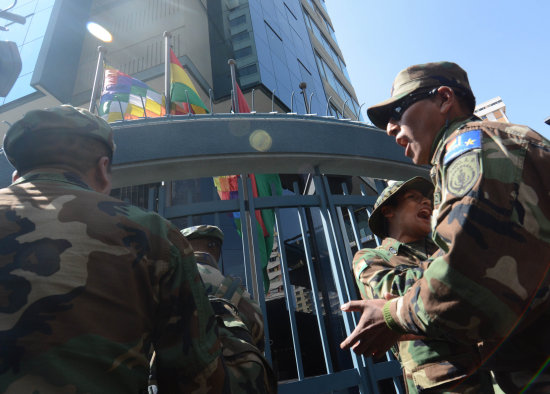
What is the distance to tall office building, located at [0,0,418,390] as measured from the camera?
9.30ft

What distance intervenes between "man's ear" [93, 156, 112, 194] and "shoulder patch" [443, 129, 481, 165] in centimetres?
130

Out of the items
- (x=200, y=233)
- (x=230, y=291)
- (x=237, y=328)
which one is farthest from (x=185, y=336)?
(x=200, y=233)

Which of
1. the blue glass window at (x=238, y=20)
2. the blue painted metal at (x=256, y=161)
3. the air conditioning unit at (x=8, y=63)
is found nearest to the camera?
the blue painted metal at (x=256, y=161)

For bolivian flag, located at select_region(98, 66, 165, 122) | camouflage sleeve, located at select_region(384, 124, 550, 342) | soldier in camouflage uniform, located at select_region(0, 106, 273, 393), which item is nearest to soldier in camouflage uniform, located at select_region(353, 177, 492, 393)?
camouflage sleeve, located at select_region(384, 124, 550, 342)

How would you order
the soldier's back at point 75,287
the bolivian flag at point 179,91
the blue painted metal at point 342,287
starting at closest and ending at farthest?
the soldier's back at point 75,287 → the blue painted metal at point 342,287 → the bolivian flag at point 179,91

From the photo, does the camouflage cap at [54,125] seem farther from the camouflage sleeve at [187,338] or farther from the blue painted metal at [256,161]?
the blue painted metal at [256,161]

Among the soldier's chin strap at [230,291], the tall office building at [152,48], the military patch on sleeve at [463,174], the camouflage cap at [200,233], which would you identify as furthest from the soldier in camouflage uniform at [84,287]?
the tall office building at [152,48]

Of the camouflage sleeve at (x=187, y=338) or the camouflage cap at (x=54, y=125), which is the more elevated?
the camouflage cap at (x=54, y=125)

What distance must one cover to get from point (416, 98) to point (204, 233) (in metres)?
1.55

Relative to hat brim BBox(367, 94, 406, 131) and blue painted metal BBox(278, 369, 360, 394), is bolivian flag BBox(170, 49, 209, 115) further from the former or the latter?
blue painted metal BBox(278, 369, 360, 394)

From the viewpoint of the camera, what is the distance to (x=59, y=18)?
11641 millimetres

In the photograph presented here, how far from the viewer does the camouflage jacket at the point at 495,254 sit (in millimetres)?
847

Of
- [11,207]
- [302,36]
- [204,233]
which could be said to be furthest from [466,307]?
[302,36]

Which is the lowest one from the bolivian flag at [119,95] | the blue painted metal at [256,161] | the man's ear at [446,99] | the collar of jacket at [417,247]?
the collar of jacket at [417,247]
